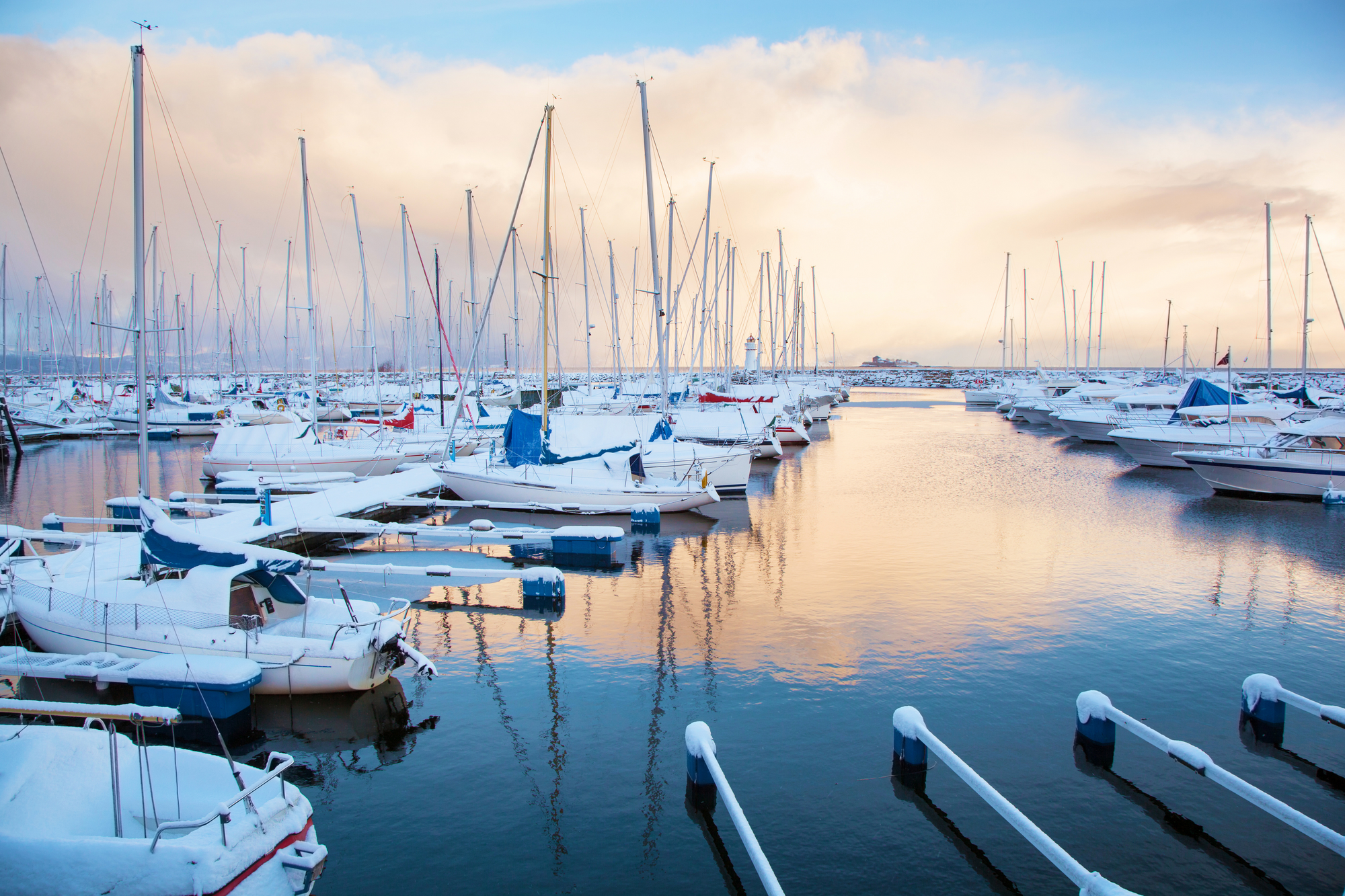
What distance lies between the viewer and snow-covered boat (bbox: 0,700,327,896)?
5.56 metres

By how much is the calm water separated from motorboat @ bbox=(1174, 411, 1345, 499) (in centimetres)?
738

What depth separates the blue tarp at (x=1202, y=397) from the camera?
3803cm

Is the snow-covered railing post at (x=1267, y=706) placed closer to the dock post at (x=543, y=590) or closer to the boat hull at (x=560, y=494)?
the dock post at (x=543, y=590)

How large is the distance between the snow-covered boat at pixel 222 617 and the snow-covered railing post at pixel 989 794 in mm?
7129

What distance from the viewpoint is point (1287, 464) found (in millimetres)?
27406

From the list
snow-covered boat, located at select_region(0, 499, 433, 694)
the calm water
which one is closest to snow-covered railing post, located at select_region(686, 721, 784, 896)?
the calm water

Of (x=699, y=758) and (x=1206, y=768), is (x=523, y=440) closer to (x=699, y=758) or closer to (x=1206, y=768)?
(x=699, y=758)

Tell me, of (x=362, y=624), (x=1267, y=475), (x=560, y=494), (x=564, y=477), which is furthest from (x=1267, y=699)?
(x=1267, y=475)

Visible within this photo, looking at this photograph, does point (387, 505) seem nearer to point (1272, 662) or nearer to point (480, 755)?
point (480, 755)

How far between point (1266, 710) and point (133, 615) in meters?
16.7

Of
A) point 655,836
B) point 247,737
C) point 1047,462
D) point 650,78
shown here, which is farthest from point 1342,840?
point 1047,462

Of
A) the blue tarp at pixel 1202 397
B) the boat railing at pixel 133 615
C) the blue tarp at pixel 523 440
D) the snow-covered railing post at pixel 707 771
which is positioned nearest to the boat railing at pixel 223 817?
the snow-covered railing post at pixel 707 771

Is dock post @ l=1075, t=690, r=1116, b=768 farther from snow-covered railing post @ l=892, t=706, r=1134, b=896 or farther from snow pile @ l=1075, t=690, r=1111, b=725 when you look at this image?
snow-covered railing post @ l=892, t=706, r=1134, b=896

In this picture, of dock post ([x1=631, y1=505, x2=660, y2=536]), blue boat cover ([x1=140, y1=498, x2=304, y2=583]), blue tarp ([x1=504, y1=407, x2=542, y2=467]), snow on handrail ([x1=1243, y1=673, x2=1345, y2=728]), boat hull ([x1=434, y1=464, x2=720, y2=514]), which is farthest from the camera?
blue tarp ([x1=504, y1=407, x2=542, y2=467])
